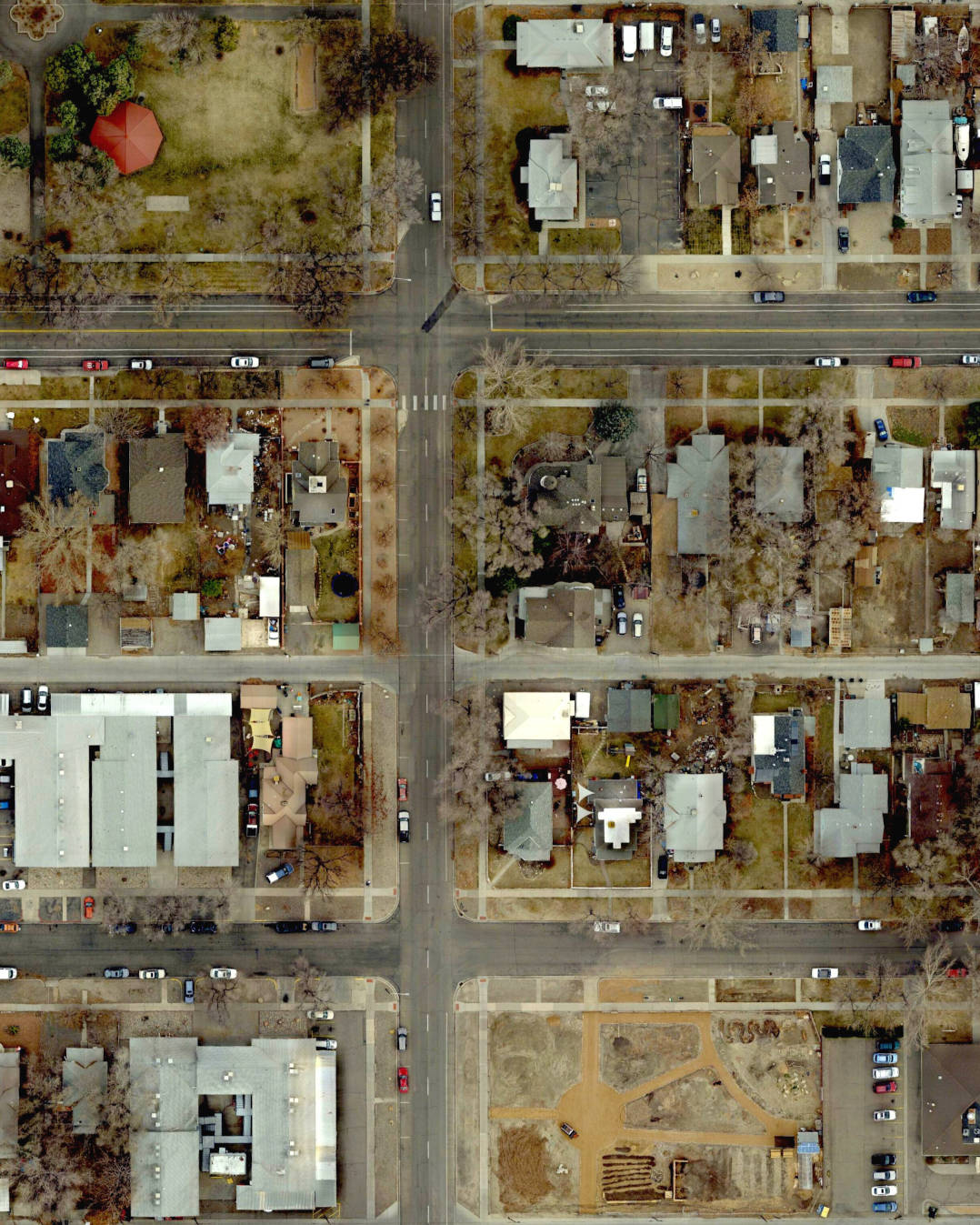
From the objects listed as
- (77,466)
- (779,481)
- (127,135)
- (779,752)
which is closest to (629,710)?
(779,752)

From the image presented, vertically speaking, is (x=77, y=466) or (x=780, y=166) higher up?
(x=780, y=166)

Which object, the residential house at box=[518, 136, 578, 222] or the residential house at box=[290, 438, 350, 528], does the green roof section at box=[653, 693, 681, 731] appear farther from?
the residential house at box=[518, 136, 578, 222]

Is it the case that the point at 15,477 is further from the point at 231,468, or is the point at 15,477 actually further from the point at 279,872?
the point at 279,872

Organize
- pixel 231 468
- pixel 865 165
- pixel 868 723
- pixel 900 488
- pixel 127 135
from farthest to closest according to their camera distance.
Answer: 1. pixel 868 723
2. pixel 900 488
3. pixel 865 165
4. pixel 231 468
5. pixel 127 135

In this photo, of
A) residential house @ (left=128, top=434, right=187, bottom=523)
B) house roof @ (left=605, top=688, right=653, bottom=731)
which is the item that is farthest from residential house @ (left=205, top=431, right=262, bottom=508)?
house roof @ (left=605, top=688, right=653, bottom=731)

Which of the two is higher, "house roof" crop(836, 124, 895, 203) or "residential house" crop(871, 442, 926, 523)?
"house roof" crop(836, 124, 895, 203)

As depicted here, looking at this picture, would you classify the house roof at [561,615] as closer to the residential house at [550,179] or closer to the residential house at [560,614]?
the residential house at [560,614]

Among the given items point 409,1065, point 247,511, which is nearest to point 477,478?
point 247,511

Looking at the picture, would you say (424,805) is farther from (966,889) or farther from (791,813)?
(966,889)
